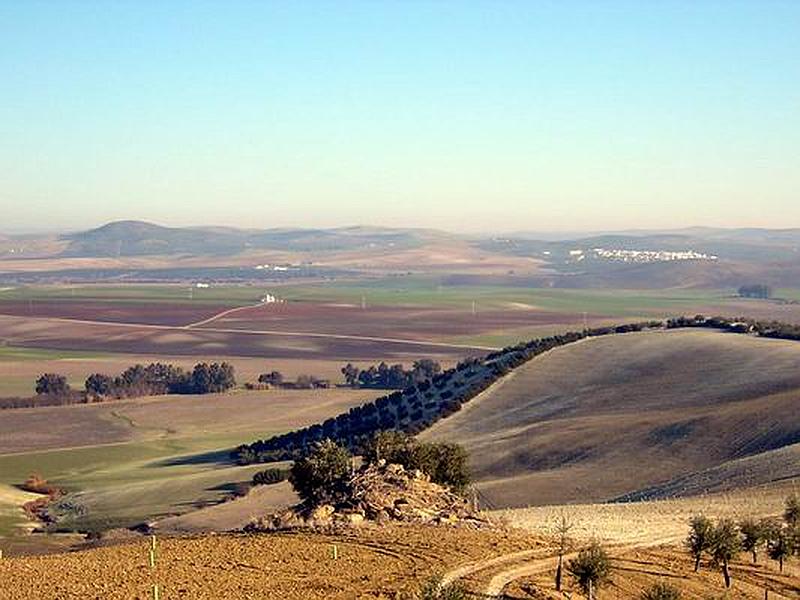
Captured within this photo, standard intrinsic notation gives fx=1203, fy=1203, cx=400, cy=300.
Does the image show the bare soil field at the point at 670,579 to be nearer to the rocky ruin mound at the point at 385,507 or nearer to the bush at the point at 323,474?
the rocky ruin mound at the point at 385,507

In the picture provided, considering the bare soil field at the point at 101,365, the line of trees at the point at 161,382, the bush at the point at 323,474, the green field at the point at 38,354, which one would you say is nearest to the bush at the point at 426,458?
the bush at the point at 323,474

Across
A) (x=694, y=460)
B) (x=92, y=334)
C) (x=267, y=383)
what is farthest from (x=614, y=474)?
(x=92, y=334)

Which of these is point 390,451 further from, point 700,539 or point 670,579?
point 670,579

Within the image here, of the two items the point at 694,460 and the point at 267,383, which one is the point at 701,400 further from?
the point at 267,383

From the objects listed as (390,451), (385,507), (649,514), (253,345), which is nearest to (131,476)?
(390,451)

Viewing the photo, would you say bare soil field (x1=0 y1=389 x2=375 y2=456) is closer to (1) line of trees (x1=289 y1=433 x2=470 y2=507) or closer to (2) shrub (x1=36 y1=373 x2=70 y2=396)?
(2) shrub (x1=36 y1=373 x2=70 y2=396)

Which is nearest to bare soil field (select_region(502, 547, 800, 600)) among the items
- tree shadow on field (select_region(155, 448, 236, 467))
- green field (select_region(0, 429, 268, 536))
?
green field (select_region(0, 429, 268, 536))

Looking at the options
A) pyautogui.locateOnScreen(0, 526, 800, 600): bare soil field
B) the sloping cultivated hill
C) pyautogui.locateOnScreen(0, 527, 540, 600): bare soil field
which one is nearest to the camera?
pyautogui.locateOnScreen(0, 527, 540, 600): bare soil field
